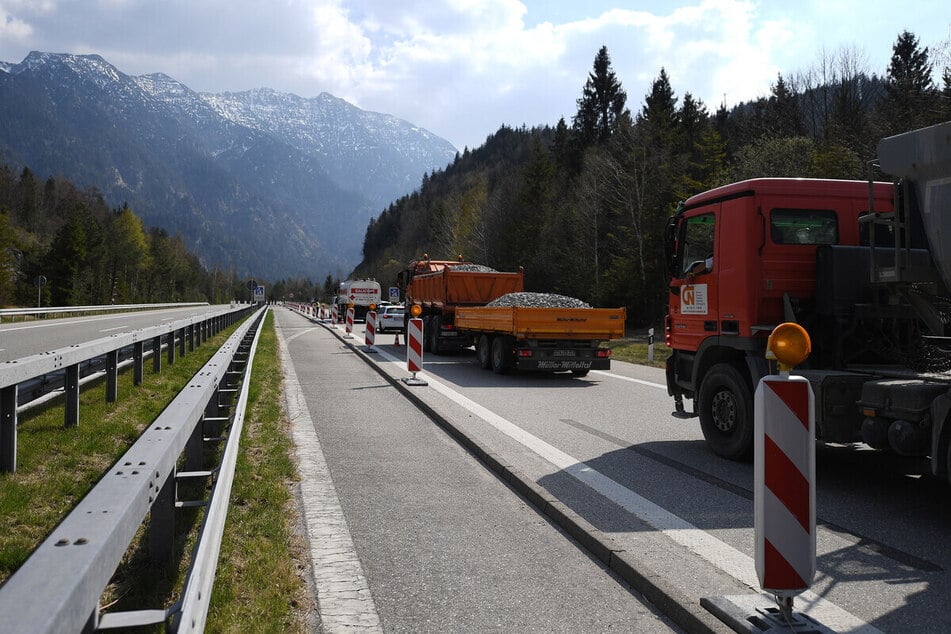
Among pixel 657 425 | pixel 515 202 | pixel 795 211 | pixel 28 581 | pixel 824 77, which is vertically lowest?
pixel 657 425

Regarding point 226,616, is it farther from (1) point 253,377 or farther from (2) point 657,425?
(1) point 253,377

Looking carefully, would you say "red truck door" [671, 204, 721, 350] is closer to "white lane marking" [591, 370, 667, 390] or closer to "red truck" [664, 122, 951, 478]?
"red truck" [664, 122, 951, 478]

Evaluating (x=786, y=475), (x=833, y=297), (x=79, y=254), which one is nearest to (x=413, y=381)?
(x=833, y=297)

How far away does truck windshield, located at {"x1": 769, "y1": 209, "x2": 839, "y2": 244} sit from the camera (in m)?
6.84

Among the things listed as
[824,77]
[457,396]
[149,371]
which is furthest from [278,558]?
[824,77]

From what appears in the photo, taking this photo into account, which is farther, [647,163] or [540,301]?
[647,163]

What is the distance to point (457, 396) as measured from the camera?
11258mm

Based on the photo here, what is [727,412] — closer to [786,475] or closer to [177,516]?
[786,475]

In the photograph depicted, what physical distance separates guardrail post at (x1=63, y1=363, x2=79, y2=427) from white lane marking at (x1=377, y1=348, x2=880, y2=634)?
14.4 feet

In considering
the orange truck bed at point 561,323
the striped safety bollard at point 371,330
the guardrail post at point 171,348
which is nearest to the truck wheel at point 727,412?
the orange truck bed at point 561,323

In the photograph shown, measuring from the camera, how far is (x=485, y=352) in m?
15.6

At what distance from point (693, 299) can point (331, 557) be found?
5078 millimetres

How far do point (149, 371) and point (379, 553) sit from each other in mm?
8807

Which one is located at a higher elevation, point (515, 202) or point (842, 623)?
point (515, 202)
